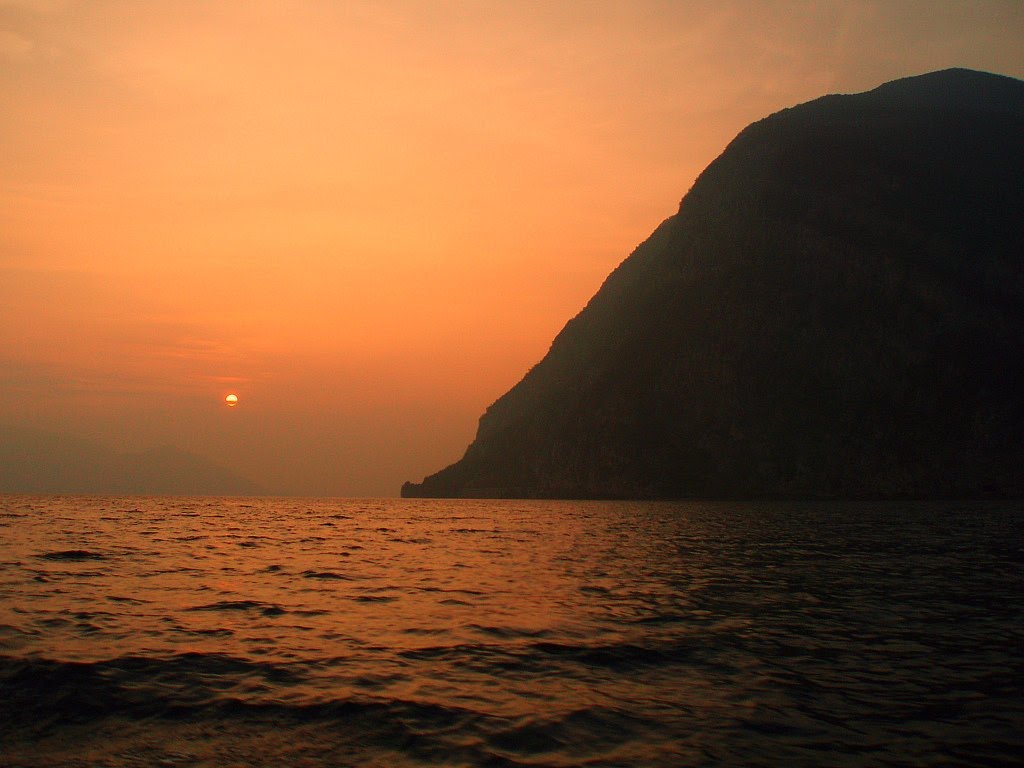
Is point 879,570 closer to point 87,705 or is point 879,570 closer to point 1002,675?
point 1002,675

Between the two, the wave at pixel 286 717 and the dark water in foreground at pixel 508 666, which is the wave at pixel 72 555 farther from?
the wave at pixel 286 717

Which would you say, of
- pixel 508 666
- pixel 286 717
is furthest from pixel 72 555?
pixel 286 717

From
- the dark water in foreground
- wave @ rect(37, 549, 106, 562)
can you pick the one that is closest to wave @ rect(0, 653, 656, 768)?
the dark water in foreground

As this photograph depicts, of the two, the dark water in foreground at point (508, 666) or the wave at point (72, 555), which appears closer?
the dark water in foreground at point (508, 666)

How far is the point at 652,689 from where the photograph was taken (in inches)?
595

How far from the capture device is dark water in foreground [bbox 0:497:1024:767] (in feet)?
38.9

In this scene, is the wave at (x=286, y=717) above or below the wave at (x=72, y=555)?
above

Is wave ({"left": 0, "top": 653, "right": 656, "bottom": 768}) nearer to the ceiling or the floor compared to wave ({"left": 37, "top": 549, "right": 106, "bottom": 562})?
nearer to the ceiling

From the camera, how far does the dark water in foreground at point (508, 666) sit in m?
11.9

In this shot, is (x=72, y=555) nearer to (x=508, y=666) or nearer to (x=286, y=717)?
(x=508, y=666)

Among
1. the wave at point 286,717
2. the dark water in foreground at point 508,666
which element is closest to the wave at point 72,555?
the dark water in foreground at point 508,666

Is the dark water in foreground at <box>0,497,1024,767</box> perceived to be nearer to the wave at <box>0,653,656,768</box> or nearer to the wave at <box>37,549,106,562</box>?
the wave at <box>0,653,656,768</box>

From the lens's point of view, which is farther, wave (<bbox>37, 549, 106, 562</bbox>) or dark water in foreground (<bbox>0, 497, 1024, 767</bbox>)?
wave (<bbox>37, 549, 106, 562</bbox>)

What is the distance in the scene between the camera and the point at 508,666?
16.8 m
